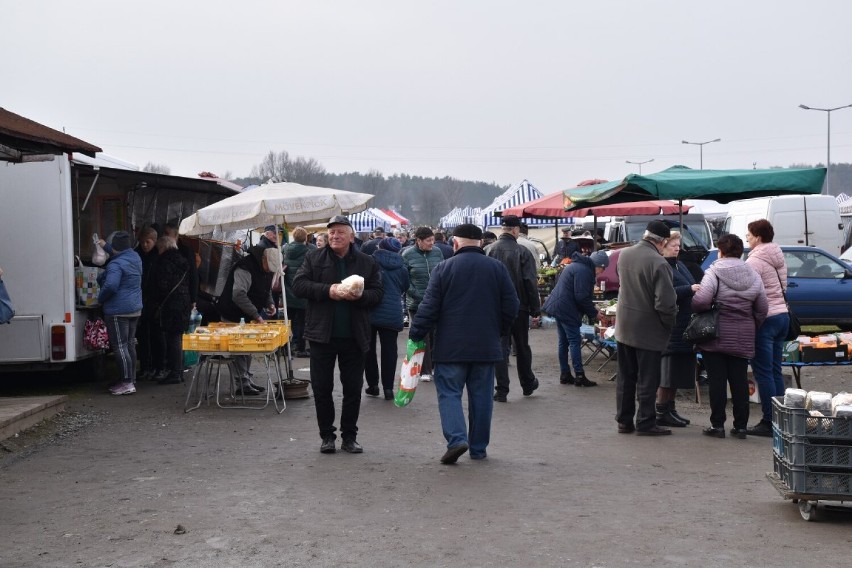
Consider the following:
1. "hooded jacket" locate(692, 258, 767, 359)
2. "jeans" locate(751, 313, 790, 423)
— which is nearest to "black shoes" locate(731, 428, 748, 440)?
"jeans" locate(751, 313, 790, 423)

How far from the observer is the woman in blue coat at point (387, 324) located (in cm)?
1186

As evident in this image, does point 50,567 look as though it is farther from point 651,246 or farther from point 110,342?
point 110,342

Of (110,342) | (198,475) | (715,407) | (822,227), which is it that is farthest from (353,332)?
(822,227)

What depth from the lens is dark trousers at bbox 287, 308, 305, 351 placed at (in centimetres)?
1636

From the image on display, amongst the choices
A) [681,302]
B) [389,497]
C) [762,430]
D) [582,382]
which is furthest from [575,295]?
[389,497]

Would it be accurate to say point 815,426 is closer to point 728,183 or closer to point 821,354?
point 821,354

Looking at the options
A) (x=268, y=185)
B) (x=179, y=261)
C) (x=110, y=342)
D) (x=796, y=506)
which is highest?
(x=268, y=185)

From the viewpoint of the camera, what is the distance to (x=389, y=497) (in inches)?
281

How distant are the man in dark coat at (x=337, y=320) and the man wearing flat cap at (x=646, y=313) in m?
2.32

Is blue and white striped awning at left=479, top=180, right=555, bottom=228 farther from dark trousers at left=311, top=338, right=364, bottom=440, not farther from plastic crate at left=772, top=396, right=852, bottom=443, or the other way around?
plastic crate at left=772, top=396, right=852, bottom=443

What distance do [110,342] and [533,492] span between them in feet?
21.8

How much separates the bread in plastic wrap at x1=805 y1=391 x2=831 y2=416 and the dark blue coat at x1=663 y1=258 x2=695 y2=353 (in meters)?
2.94

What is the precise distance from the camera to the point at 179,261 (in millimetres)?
13031

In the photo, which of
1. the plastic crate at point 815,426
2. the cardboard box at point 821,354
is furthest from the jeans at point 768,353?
the plastic crate at point 815,426
